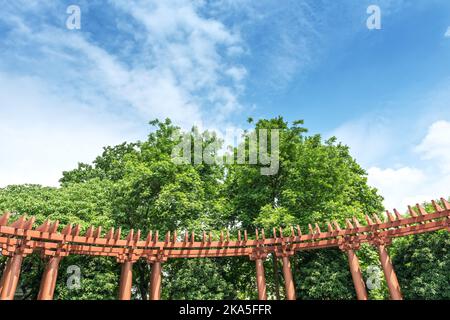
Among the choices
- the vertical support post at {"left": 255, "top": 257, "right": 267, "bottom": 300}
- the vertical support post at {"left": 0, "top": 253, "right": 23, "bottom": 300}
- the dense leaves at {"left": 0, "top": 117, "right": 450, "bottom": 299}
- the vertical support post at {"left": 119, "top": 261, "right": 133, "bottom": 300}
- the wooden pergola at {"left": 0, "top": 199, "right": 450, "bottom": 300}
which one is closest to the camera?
the vertical support post at {"left": 0, "top": 253, "right": 23, "bottom": 300}

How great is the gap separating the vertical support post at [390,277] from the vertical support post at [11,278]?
425 inches

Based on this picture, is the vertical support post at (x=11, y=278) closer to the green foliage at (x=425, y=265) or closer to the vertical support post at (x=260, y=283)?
Result: the vertical support post at (x=260, y=283)

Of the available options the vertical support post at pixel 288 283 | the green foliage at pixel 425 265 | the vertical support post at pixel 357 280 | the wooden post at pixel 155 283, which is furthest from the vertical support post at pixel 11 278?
the green foliage at pixel 425 265

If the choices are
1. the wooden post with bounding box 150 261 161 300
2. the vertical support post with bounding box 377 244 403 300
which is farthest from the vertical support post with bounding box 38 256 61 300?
the vertical support post with bounding box 377 244 403 300

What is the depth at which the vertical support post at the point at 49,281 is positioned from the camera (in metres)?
8.53

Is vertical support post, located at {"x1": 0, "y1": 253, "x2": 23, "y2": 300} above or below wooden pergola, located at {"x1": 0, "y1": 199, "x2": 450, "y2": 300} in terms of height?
below

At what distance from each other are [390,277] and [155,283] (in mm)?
7740

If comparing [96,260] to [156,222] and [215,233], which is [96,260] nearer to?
[156,222]

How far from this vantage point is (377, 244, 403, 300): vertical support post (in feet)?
29.8

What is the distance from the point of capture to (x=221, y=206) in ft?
54.8

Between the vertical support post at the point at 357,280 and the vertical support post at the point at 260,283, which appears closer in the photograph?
the vertical support post at the point at 357,280

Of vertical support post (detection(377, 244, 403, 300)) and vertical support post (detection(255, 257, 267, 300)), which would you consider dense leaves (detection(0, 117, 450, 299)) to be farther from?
vertical support post (detection(377, 244, 403, 300))

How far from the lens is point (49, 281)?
8711 mm
